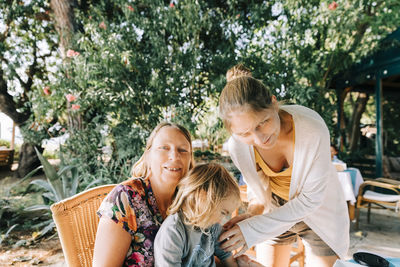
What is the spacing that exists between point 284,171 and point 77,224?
1.21 metres

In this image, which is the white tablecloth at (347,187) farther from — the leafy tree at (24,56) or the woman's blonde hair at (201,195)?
the leafy tree at (24,56)

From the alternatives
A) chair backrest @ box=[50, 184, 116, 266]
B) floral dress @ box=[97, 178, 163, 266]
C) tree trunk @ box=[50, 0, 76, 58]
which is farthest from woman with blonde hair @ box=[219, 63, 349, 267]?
tree trunk @ box=[50, 0, 76, 58]

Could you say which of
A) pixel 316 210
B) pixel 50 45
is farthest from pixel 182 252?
pixel 50 45

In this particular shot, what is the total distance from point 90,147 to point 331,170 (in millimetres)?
3781

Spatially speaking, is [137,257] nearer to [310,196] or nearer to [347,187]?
[310,196]

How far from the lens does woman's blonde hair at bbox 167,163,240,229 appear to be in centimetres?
125

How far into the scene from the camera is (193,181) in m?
1.31

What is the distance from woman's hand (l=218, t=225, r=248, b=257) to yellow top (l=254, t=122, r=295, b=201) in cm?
39

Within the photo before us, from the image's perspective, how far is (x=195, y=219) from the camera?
125 cm

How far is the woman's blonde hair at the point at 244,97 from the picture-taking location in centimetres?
122

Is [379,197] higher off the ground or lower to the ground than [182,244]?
lower

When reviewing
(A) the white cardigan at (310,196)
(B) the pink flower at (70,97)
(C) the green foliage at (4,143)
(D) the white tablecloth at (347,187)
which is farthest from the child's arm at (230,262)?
(C) the green foliage at (4,143)

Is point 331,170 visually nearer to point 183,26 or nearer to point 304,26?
point 183,26

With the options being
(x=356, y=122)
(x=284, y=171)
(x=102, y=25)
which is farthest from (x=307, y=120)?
(x=356, y=122)
